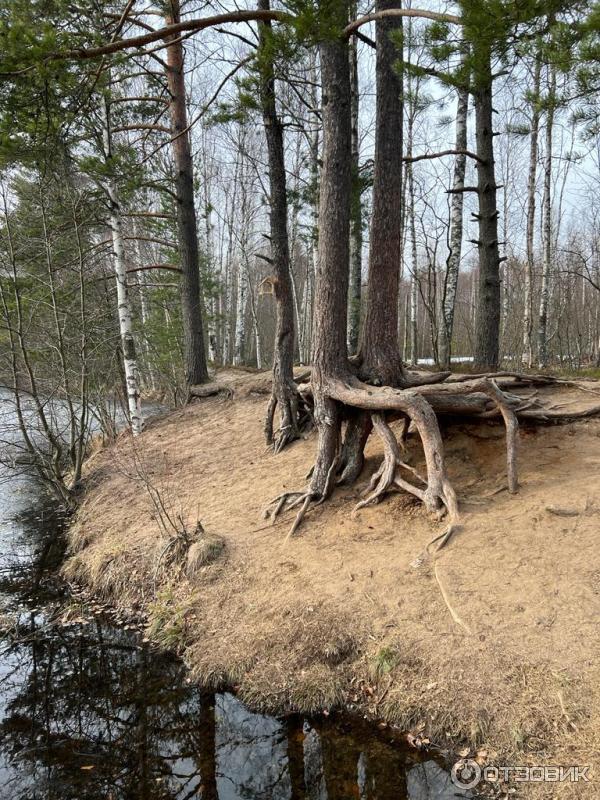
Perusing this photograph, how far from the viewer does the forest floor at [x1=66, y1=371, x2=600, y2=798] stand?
3.22 m

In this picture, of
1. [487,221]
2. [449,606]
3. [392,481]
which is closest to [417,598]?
[449,606]

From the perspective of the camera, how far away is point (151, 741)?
3.52 m

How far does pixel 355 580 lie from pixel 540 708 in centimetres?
171

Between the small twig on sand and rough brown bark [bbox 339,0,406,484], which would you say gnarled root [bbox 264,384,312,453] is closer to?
rough brown bark [bbox 339,0,406,484]

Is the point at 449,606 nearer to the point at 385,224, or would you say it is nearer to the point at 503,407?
the point at 503,407

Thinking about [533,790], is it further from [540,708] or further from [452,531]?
[452,531]

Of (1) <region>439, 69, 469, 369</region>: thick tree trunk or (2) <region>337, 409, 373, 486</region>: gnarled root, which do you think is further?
(1) <region>439, 69, 469, 369</region>: thick tree trunk

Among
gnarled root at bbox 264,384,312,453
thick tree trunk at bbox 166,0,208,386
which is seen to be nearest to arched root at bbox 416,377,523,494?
gnarled root at bbox 264,384,312,453

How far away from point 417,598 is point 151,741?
2.22 meters

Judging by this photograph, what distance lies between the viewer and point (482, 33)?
3.55 metres

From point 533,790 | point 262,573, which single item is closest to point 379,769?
point 533,790

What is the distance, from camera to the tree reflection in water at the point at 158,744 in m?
3.09

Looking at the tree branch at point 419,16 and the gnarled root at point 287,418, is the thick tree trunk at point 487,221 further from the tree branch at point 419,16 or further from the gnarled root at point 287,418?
the tree branch at point 419,16

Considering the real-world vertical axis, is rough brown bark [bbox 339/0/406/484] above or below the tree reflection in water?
above
